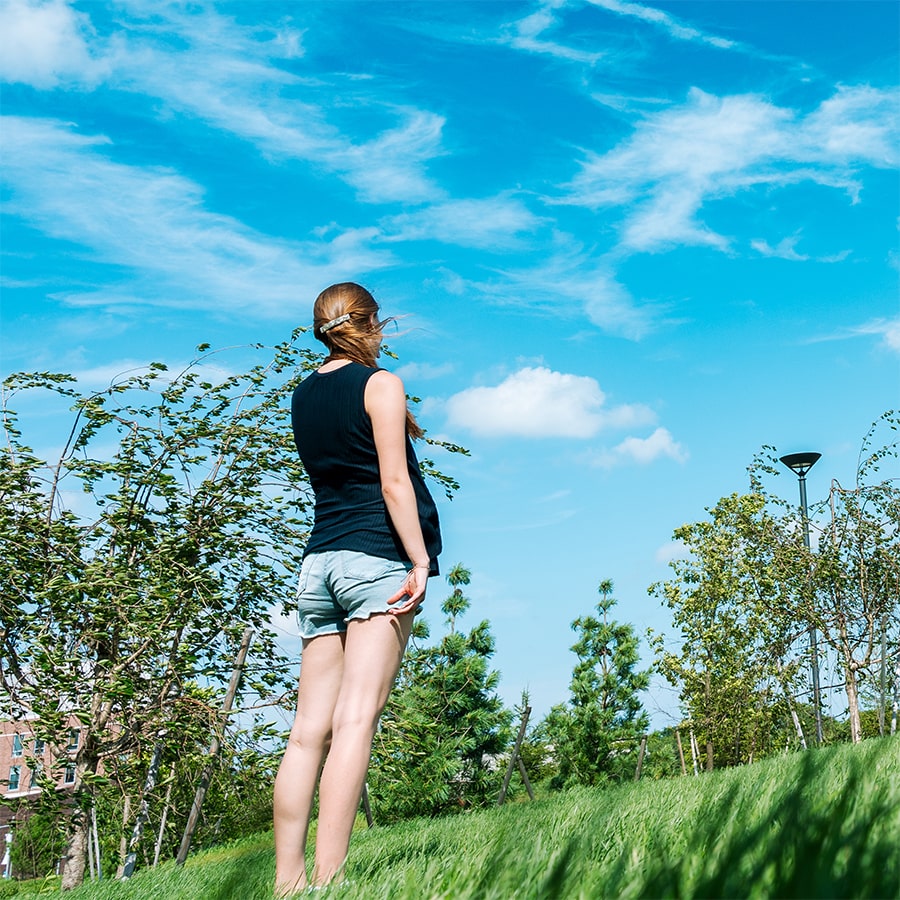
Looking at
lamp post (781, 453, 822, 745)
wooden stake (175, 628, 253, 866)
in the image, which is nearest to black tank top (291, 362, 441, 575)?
wooden stake (175, 628, 253, 866)

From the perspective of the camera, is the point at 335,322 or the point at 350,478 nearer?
the point at 350,478

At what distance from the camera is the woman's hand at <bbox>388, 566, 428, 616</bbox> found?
2658 mm

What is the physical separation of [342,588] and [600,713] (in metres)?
14.2

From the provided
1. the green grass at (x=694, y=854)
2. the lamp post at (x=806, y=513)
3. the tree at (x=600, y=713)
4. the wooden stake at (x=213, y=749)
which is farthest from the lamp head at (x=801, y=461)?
the green grass at (x=694, y=854)

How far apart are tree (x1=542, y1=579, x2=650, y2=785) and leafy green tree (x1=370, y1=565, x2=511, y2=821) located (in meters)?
2.86

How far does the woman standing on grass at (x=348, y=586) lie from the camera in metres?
2.60

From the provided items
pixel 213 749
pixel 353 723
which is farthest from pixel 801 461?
pixel 353 723

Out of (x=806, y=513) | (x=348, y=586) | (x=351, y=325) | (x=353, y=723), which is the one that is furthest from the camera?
(x=806, y=513)

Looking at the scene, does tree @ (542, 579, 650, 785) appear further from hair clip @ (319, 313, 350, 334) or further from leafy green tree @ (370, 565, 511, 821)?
hair clip @ (319, 313, 350, 334)

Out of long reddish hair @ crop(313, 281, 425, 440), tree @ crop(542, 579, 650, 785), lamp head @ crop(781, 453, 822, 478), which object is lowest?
tree @ crop(542, 579, 650, 785)

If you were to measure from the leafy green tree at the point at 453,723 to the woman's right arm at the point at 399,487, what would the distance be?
9.35m

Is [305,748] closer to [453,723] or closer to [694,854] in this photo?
[694,854]

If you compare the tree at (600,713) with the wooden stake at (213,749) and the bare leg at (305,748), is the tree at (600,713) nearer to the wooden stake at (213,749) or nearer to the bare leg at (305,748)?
the wooden stake at (213,749)

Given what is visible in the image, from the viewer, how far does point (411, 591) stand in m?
2.67
